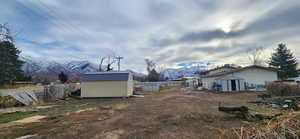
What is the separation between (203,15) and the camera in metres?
10.8

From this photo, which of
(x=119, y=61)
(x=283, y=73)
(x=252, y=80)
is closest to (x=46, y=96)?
(x=119, y=61)

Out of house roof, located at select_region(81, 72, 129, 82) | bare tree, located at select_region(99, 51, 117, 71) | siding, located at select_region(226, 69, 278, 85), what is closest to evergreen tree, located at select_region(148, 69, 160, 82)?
bare tree, located at select_region(99, 51, 117, 71)

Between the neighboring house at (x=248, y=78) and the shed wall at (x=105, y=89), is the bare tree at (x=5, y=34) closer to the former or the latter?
the shed wall at (x=105, y=89)

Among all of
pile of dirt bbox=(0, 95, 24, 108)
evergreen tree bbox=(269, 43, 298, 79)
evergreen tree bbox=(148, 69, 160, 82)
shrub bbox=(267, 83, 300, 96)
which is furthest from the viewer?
evergreen tree bbox=(148, 69, 160, 82)

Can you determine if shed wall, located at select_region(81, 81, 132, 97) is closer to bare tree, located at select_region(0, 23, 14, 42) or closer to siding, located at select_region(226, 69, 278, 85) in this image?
bare tree, located at select_region(0, 23, 14, 42)

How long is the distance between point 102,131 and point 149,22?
33.6 feet

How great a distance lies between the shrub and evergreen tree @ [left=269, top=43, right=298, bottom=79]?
21.1 m

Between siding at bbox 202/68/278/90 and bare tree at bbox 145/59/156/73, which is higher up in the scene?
bare tree at bbox 145/59/156/73

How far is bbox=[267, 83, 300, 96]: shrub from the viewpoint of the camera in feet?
36.1

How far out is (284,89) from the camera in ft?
38.0

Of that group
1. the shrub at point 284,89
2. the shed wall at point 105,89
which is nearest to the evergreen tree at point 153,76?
the shed wall at point 105,89

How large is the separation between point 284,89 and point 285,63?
81.1 ft

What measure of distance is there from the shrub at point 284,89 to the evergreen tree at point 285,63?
2109cm

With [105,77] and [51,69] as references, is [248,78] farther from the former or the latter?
[51,69]
